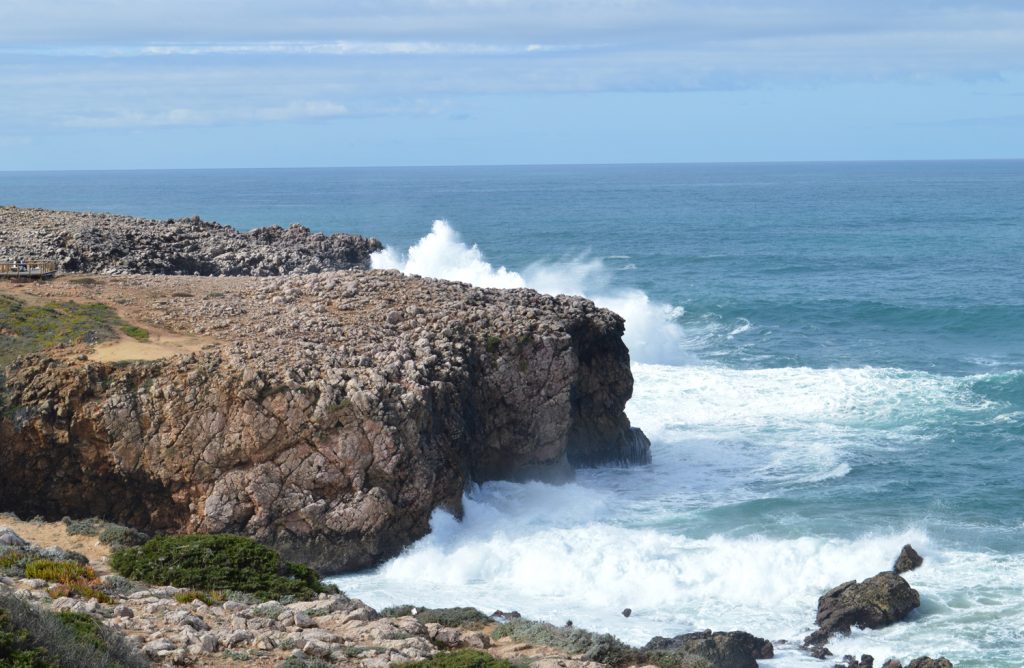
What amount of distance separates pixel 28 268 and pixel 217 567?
22240 millimetres

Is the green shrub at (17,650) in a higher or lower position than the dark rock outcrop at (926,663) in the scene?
higher

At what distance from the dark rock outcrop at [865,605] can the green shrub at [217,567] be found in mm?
9683

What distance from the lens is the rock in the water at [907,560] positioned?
25984 millimetres

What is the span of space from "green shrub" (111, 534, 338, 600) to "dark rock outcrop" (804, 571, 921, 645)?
968 cm

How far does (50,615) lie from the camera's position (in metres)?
13.9

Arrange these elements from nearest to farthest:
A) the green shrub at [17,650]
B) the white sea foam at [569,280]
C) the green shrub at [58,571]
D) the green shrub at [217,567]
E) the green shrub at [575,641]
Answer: the green shrub at [17,650]
the green shrub at [575,641]
the green shrub at [58,571]
the green shrub at [217,567]
the white sea foam at [569,280]

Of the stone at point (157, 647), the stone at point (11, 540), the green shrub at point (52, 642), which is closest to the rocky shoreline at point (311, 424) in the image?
the stone at point (157, 647)

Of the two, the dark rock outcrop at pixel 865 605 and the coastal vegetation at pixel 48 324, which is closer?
the dark rock outcrop at pixel 865 605

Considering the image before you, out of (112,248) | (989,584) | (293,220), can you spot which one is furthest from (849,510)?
(293,220)

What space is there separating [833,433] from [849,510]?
23.4 ft

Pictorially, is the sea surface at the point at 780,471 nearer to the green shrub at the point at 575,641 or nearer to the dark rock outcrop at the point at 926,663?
the dark rock outcrop at the point at 926,663

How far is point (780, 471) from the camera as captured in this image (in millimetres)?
32875

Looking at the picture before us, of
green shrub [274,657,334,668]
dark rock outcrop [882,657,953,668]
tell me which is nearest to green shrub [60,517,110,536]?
green shrub [274,657,334,668]

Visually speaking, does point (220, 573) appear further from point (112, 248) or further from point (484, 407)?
point (112, 248)
